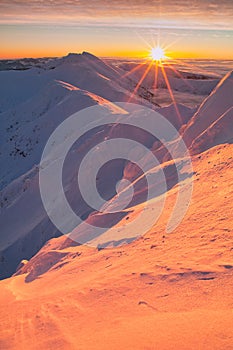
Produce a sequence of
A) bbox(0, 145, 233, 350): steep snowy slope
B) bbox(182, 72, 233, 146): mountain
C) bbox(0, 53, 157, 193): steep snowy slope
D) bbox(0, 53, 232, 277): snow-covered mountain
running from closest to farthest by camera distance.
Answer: bbox(0, 145, 233, 350): steep snowy slope, bbox(182, 72, 233, 146): mountain, bbox(0, 53, 232, 277): snow-covered mountain, bbox(0, 53, 157, 193): steep snowy slope

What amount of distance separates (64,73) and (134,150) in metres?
20.6

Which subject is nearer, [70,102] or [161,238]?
[161,238]

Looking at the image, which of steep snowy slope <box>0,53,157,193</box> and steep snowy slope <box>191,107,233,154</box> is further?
steep snowy slope <box>0,53,157,193</box>

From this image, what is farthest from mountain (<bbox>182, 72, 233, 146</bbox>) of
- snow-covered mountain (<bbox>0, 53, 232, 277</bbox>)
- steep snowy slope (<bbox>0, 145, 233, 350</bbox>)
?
steep snowy slope (<bbox>0, 145, 233, 350</bbox>)

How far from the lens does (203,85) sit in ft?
227

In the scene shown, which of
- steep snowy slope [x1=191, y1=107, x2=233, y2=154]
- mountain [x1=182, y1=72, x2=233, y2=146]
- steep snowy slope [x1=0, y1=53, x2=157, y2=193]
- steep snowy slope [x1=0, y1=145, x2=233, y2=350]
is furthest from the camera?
steep snowy slope [x1=0, y1=53, x2=157, y2=193]

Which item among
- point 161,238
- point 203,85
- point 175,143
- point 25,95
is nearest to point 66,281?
point 161,238

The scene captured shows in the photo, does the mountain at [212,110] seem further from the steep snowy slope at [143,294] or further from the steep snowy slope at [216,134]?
the steep snowy slope at [143,294]

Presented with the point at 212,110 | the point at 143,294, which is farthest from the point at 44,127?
the point at 143,294

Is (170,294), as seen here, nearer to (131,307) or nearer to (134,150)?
(131,307)

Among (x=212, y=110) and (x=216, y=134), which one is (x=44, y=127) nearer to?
(x=212, y=110)

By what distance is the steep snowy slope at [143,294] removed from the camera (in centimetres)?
312

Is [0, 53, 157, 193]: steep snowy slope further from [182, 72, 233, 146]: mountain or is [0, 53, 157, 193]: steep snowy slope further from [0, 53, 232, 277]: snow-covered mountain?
[182, 72, 233, 146]: mountain

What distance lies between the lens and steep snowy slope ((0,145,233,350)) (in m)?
3.12
